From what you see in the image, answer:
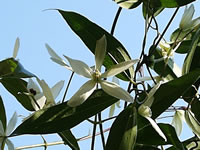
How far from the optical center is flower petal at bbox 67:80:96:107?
38 cm

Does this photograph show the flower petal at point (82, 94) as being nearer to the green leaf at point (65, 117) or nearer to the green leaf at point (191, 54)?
the green leaf at point (65, 117)

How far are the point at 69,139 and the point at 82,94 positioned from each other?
99 millimetres

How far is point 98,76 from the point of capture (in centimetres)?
43

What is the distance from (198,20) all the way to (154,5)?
0.07m

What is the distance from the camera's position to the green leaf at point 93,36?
18.5 inches

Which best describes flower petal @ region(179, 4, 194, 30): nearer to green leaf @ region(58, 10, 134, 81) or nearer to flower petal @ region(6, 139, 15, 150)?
green leaf @ region(58, 10, 134, 81)

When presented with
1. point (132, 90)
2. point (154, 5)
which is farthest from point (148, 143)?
point (154, 5)

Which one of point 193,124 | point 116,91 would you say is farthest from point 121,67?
point 193,124

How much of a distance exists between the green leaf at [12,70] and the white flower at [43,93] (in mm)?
21

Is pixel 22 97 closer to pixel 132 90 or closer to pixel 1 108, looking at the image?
pixel 1 108

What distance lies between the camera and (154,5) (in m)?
0.54

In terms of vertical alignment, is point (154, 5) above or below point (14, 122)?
above

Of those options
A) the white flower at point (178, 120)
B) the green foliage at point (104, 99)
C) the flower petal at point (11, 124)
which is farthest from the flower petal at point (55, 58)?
the white flower at point (178, 120)

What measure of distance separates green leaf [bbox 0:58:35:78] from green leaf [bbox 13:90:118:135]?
5cm
